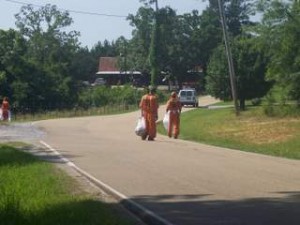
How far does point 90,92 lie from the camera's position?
284ft

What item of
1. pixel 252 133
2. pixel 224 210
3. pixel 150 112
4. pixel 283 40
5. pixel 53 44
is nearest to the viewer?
pixel 224 210

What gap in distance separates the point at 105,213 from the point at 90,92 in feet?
252

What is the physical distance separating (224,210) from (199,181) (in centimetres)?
325

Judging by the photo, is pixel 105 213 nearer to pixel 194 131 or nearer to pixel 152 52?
pixel 194 131

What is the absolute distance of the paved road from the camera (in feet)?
32.9

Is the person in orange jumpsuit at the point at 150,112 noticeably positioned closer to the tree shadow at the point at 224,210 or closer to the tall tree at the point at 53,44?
the tree shadow at the point at 224,210

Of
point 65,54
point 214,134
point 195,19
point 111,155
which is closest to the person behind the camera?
point 111,155

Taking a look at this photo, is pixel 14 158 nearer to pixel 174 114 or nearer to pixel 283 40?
pixel 174 114

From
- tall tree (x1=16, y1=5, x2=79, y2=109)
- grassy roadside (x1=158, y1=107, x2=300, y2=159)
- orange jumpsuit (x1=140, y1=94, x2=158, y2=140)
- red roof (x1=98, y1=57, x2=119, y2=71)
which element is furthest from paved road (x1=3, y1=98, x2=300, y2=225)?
red roof (x1=98, y1=57, x2=119, y2=71)

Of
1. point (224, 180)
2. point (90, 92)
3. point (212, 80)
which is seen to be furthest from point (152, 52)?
point (224, 180)

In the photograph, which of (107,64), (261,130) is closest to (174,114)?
(261,130)

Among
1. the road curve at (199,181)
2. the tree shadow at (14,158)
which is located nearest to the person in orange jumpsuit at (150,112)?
the road curve at (199,181)

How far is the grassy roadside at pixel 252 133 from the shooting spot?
23.5m

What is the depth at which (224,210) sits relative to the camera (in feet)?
33.6
